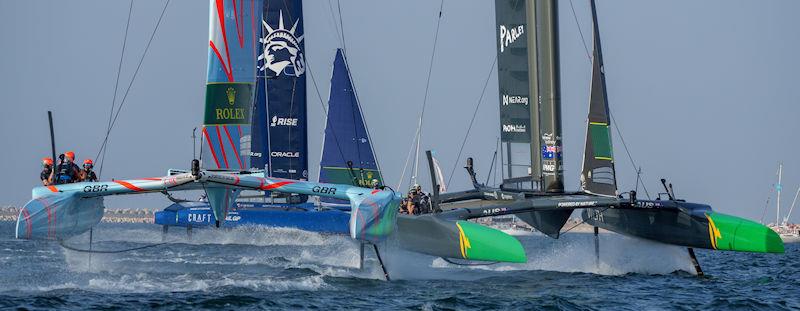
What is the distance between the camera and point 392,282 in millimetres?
16797

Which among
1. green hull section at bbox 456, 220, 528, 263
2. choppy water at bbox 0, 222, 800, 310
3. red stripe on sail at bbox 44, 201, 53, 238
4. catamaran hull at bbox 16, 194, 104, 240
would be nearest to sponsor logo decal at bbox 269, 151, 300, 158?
choppy water at bbox 0, 222, 800, 310

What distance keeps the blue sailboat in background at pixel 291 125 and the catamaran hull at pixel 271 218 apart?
7.8 inches

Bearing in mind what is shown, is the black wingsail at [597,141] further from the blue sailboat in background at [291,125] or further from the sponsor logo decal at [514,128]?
the blue sailboat in background at [291,125]

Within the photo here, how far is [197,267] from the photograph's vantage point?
19.3 metres

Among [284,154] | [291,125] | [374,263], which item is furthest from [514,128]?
[291,125]

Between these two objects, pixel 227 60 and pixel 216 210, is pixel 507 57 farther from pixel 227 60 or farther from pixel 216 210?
pixel 216 210

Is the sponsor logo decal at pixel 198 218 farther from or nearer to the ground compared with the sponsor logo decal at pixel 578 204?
nearer to the ground

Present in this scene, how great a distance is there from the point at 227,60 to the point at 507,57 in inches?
263

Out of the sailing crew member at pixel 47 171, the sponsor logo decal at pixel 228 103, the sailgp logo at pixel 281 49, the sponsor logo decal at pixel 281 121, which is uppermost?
the sailgp logo at pixel 281 49

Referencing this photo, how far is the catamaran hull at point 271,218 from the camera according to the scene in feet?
91.4

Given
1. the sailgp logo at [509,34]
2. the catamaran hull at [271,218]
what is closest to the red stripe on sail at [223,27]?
the sailgp logo at [509,34]

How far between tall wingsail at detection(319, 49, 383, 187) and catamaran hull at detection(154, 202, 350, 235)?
134 inches

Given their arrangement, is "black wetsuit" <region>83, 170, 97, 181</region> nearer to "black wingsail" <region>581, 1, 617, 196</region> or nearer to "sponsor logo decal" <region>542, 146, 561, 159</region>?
"sponsor logo decal" <region>542, 146, 561, 159</region>

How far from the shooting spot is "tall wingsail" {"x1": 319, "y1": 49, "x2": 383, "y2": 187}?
3200 centimetres
